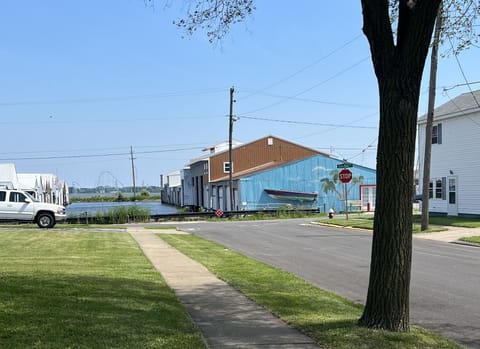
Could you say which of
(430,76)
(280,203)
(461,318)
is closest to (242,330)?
(461,318)

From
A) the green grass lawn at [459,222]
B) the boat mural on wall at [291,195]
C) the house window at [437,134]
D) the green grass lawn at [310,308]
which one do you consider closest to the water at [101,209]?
the boat mural on wall at [291,195]

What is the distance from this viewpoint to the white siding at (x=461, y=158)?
29484 mm

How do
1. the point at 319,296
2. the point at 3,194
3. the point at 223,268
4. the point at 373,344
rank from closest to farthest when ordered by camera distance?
the point at 373,344, the point at 319,296, the point at 223,268, the point at 3,194

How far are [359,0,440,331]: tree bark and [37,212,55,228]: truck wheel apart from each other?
2434 cm

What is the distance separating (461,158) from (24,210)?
23.9 meters

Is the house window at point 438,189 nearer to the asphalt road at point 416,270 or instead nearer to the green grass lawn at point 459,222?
the green grass lawn at point 459,222

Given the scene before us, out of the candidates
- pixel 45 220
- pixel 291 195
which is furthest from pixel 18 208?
pixel 291 195

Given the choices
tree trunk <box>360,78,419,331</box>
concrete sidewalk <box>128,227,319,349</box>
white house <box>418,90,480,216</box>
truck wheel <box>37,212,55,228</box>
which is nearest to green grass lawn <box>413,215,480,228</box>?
white house <box>418,90,480,216</box>

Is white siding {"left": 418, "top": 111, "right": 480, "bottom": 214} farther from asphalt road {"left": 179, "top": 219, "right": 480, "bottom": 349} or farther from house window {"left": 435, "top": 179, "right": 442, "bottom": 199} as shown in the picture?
asphalt road {"left": 179, "top": 219, "right": 480, "bottom": 349}

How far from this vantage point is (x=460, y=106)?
31.2 metres

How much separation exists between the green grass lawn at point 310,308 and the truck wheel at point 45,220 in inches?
612

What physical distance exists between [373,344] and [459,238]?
1679 cm

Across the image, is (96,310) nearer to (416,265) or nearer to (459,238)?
(416,265)

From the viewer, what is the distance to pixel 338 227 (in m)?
29.8
